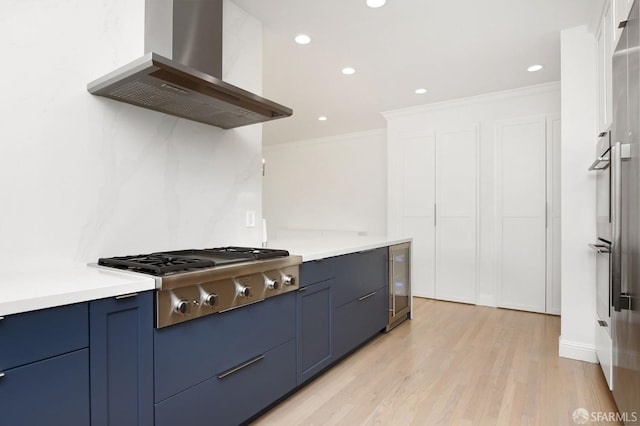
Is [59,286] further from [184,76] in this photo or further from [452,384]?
[452,384]

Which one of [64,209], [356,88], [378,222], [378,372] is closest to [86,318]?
[64,209]

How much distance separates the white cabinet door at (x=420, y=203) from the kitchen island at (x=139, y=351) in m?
2.75

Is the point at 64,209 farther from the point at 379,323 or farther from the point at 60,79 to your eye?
the point at 379,323

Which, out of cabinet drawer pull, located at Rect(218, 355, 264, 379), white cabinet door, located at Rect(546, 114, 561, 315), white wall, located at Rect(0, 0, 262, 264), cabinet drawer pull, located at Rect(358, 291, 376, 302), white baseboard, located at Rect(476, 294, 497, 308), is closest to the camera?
white wall, located at Rect(0, 0, 262, 264)

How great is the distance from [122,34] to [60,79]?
0.41 meters

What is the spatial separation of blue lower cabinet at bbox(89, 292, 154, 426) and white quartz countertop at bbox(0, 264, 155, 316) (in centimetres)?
5

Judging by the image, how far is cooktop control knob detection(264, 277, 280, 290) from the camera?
6.03ft

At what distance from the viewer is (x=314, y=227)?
664cm

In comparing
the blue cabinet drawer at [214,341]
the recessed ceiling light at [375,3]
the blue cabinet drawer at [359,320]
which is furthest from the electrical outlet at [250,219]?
the recessed ceiling light at [375,3]

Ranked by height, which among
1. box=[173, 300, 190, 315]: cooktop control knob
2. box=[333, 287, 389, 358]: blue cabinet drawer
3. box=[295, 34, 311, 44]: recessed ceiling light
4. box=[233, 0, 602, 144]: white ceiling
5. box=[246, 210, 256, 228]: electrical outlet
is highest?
box=[233, 0, 602, 144]: white ceiling

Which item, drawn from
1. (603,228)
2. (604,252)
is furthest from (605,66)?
(604,252)

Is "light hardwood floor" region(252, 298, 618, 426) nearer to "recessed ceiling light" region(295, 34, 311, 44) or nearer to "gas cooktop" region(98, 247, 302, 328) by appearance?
"gas cooktop" region(98, 247, 302, 328)

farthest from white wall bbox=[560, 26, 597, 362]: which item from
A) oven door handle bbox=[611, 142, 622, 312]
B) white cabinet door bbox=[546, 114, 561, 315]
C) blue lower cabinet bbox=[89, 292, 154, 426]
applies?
blue lower cabinet bbox=[89, 292, 154, 426]

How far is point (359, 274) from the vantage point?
9.09 ft
